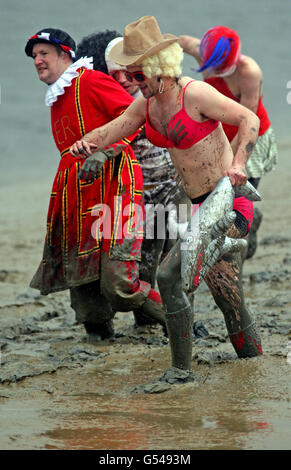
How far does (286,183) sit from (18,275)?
5.24m

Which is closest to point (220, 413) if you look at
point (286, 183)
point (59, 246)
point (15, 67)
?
point (59, 246)

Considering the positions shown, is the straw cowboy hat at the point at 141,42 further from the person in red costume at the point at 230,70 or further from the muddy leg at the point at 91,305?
the muddy leg at the point at 91,305

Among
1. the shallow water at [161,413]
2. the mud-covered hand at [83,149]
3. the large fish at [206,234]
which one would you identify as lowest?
the shallow water at [161,413]

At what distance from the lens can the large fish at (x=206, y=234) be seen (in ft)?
12.6

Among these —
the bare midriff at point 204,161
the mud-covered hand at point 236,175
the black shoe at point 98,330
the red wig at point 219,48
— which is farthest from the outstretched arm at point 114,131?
the black shoe at point 98,330

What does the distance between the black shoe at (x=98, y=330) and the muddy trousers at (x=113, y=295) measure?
0.10ft

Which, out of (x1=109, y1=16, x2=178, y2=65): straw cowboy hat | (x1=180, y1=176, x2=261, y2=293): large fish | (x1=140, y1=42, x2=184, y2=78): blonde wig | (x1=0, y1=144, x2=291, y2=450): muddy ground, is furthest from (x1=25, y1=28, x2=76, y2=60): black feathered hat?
(x1=0, y1=144, x2=291, y2=450): muddy ground

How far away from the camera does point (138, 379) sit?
4.35m

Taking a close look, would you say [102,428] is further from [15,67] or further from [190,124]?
[15,67]

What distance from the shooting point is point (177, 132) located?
157 inches

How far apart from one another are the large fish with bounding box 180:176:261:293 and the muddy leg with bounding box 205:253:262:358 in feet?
0.96

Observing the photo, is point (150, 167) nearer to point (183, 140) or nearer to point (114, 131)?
point (114, 131)

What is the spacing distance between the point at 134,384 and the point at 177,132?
4.12 feet
